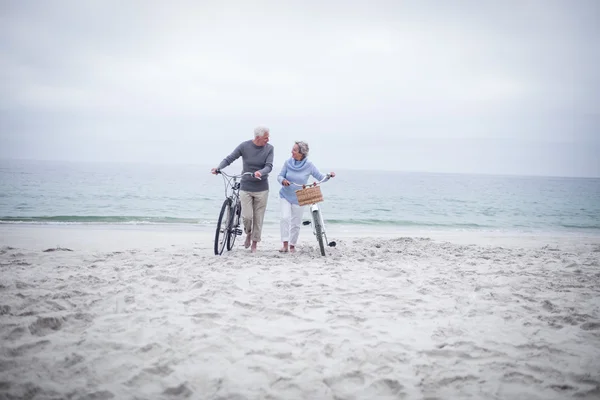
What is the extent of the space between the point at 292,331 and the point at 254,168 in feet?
12.5

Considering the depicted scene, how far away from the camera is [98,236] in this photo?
9492 mm

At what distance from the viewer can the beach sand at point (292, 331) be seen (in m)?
2.51

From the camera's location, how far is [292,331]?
3287 millimetres

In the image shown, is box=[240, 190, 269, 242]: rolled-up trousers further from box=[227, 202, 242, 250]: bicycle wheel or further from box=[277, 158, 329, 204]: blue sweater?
box=[277, 158, 329, 204]: blue sweater

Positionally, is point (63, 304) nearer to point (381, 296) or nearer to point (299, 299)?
point (299, 299)

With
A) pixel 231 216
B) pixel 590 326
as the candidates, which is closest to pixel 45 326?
pixel 231 216

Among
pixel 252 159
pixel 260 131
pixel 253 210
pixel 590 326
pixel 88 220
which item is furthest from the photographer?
pixel 88 220

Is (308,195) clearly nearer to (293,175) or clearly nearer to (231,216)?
(293,175)

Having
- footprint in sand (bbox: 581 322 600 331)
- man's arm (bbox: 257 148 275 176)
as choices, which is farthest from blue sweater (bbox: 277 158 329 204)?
footprint in sand (bbox: 581 322 600 331)

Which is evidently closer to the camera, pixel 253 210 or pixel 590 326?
pixel 590 326

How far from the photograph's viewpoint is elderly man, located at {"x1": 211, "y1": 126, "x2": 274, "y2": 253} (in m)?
6.43

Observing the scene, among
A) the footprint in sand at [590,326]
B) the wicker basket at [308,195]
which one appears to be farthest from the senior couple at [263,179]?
the footprint in sand at [590,326]

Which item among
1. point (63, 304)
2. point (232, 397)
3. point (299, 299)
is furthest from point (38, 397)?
point (299, 299)

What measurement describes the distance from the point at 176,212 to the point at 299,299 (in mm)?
15978
